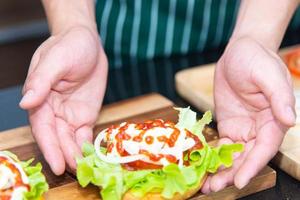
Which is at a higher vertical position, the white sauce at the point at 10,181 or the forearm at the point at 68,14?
the forearm at the point at 68,14

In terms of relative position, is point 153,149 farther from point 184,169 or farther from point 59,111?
point 59,111

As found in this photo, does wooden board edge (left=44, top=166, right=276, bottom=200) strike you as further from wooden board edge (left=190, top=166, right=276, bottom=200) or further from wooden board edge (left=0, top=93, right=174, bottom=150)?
wooden board edge (left=0, top=93, right=174, bottom=150)

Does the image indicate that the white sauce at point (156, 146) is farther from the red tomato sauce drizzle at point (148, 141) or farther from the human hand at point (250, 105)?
the human hand at point (250, 105)

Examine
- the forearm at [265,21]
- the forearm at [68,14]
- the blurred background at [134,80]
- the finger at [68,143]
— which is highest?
the forearm at [265,21]

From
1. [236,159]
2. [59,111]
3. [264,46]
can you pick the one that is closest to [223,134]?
[236,159]

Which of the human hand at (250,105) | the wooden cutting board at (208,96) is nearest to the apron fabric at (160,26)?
the wooden cutting board at (208,96)

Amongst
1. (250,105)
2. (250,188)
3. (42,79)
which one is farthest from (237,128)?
(42,79)
